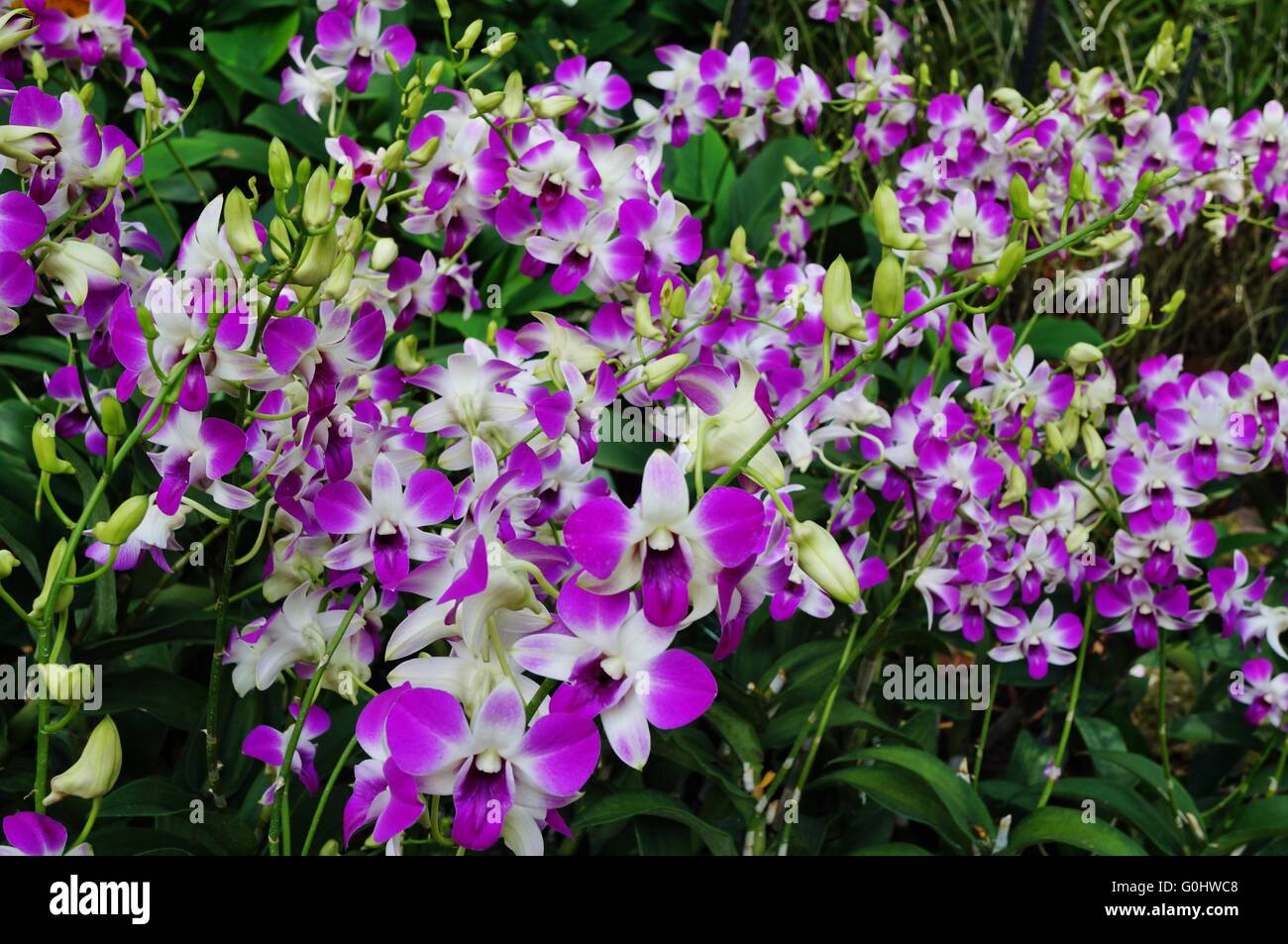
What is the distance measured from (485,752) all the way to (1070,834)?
35.0 inches

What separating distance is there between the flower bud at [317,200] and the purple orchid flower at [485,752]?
34cm

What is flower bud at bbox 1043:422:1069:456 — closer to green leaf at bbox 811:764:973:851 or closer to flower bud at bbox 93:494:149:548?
green leaf at bbox 811:764:973:851

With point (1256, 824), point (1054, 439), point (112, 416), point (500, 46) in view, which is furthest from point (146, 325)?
point (1256, 824)

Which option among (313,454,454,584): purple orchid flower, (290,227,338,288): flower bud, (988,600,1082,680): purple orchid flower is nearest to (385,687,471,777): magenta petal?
(313,454,454,584): purple orchid flower

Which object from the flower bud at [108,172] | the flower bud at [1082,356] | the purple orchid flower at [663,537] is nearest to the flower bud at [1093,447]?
the flower bud at [1082,356]

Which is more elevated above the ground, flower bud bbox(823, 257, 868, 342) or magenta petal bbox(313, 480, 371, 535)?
flower bud bbox(823, 257, 868, 342)

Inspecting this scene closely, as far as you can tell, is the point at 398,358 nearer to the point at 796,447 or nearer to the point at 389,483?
the point at 389,483

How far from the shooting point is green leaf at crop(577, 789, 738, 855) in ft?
4.16

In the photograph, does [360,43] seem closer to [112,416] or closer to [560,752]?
[112,416]

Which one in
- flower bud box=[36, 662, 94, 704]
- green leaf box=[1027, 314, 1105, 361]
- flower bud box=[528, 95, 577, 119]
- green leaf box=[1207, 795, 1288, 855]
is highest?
green leaf box=[1027, 314, 1105, 361]

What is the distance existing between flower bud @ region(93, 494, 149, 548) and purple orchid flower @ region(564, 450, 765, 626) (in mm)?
337

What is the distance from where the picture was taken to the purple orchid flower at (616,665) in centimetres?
69

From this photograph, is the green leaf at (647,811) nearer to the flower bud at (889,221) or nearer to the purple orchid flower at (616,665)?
the purple orchid flower at (616,665)
